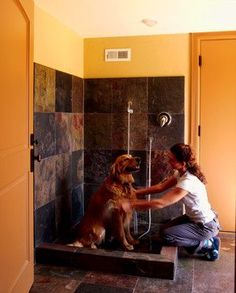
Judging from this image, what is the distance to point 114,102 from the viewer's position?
3812 mm

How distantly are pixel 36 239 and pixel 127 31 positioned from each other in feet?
7.26

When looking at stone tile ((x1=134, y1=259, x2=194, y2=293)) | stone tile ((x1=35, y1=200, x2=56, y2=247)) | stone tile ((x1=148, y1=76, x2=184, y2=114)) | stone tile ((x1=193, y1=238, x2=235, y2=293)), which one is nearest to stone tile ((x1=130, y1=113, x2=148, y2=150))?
stone tile ((x1=148, y1=76, x2=184, y2=114))

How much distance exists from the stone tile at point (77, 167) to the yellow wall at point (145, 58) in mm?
891

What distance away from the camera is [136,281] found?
2576 mm

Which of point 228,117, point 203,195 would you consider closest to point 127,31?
point 228,117

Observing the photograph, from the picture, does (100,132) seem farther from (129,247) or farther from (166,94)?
(129,247)

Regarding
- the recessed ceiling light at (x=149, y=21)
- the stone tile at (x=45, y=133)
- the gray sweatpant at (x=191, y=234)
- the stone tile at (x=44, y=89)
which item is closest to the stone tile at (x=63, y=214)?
the stone tile at (x=45, y=133)

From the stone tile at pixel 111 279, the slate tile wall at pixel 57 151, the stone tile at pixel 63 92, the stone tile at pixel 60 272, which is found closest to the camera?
the stone tile at pixel 111 279

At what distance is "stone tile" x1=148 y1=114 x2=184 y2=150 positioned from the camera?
12.1 feet

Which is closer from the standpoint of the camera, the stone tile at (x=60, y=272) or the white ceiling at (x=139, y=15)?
the stone tile at (x=60, y=272)

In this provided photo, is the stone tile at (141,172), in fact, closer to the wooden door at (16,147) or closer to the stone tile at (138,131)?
the stone tile at (138,131)

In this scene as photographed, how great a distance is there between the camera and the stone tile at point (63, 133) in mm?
3240

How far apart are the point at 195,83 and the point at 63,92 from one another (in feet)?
4.47

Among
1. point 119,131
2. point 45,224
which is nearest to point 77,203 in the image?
point 45,224
